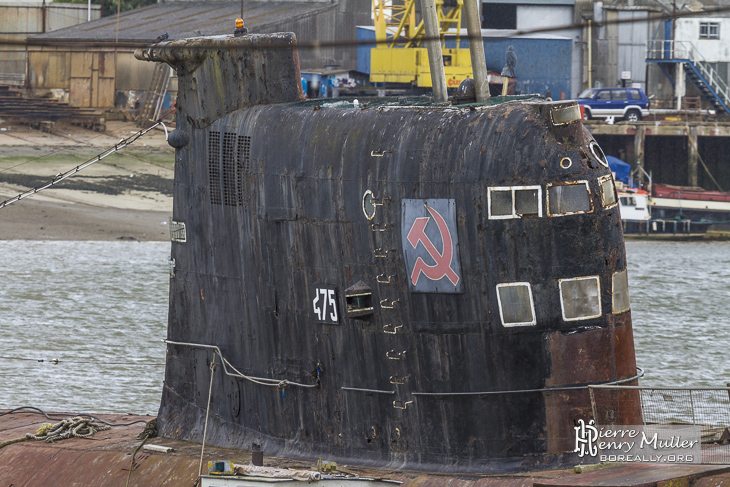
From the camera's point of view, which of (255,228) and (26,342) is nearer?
(255,228)

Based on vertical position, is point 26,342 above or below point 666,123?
below

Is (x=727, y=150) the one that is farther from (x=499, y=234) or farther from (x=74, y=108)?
(x=499, y=234)

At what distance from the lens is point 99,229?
56938mm

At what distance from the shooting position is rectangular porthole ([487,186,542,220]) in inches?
555

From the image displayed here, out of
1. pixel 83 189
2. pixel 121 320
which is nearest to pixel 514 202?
pixel 121 320

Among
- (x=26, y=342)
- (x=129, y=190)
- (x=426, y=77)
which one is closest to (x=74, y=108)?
(x=129, y=190)

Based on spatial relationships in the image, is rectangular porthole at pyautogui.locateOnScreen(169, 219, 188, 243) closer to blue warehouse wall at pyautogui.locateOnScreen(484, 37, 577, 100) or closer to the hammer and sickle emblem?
the hammer and sickle emblem

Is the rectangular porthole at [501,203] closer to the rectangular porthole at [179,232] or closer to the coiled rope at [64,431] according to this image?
the rectangular porthole at [179,232]

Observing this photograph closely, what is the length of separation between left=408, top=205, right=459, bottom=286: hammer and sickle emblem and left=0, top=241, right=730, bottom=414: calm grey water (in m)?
15.6

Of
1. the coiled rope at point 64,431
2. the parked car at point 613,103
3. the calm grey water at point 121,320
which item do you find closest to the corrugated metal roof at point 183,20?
the parked car at point 613,103

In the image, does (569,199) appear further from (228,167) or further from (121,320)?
(121,320)

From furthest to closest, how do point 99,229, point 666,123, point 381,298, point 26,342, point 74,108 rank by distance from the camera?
point 666,123 < point 74,108 < point 99,229 < point 26,342 < point 381,298

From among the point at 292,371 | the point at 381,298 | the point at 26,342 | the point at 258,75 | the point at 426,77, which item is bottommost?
the point at 26,342

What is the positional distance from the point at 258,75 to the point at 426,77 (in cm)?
5508
